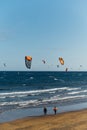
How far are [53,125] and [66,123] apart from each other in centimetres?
107

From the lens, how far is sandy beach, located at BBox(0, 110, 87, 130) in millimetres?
23312

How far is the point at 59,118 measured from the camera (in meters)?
27.2

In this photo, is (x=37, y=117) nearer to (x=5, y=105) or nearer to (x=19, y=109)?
(x=19, y=109)

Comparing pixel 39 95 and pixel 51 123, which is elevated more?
pixel 39 95

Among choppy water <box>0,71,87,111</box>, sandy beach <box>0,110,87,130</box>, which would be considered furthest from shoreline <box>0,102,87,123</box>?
choppy water <box>0,71,87,111</box>

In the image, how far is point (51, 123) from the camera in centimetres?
2527

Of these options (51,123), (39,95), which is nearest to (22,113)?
(51,123)

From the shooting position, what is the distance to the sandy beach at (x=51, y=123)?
76.5ft

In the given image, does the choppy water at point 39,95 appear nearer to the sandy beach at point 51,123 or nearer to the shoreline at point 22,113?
the shoreline at point 22,113

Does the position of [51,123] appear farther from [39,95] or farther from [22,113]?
[39,95]

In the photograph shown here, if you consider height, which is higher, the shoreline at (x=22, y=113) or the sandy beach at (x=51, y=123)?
the shoreline at (x=22, y=113)

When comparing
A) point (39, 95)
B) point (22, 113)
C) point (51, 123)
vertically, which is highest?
point (39, 95)

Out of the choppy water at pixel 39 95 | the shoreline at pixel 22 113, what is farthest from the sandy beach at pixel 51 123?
the choppy water at pixel 39 95

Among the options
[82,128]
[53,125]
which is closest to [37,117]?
[53,125]
